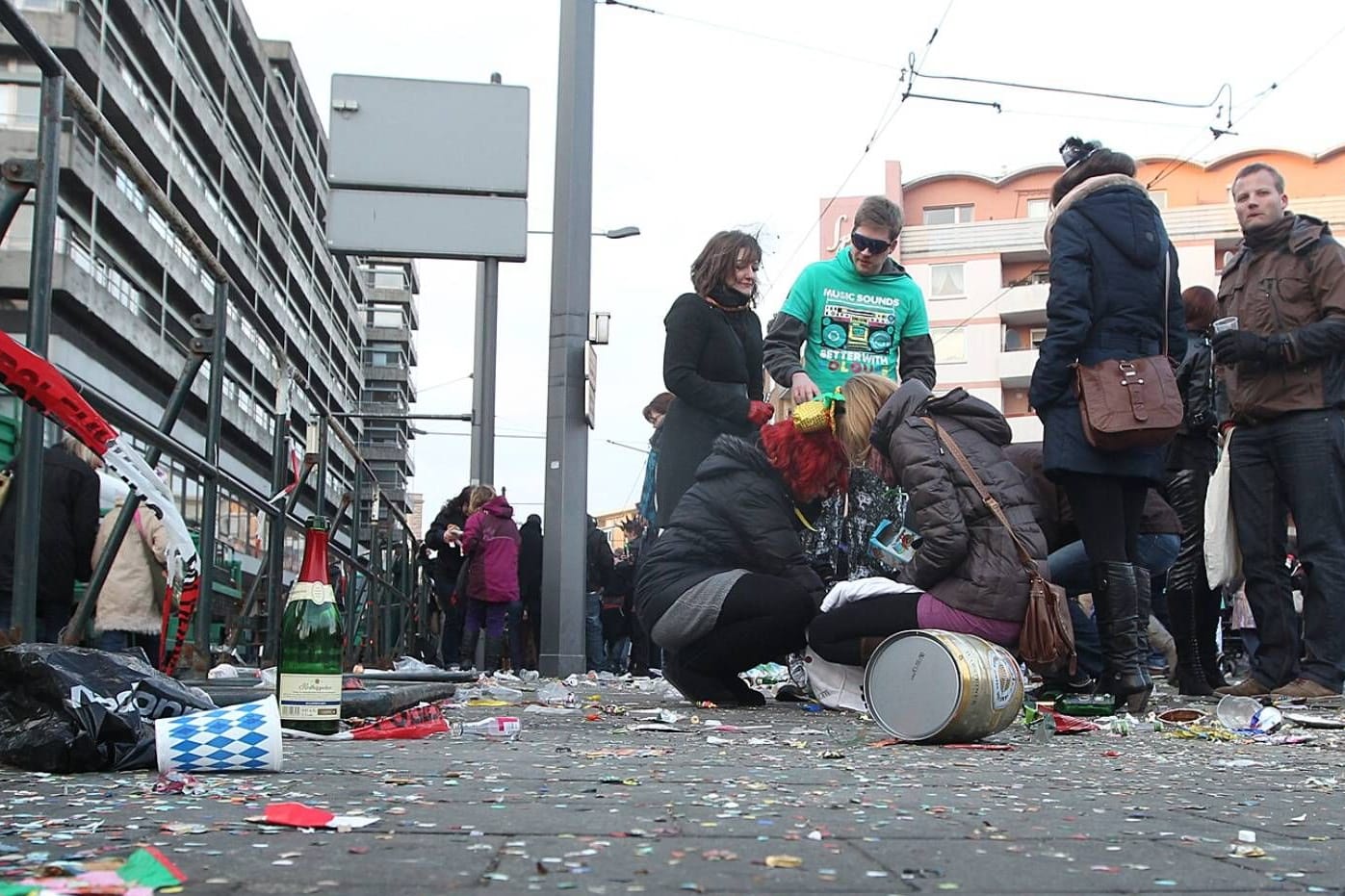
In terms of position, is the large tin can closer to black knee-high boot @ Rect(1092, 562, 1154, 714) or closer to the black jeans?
black knee-high boot @ Rect(1092, 562, 1154, 714)

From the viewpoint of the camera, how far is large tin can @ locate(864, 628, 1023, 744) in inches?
138

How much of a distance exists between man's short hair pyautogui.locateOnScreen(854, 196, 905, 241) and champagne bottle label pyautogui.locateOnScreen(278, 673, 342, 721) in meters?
3.46

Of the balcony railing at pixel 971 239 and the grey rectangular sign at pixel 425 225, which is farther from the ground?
the balcony railing at pixel 971 239

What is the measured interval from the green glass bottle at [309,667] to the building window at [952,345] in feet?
178

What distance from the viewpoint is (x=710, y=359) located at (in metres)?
6.43

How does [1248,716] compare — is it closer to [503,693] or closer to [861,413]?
[861,413]

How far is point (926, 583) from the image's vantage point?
452cm

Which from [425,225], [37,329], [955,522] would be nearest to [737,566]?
[955,522]

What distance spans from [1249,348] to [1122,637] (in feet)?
4.70

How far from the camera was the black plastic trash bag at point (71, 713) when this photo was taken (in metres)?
2.42

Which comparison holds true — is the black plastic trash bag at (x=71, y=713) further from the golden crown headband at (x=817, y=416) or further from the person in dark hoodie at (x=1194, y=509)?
the person in dark hoodie at (x=1194, y=509)

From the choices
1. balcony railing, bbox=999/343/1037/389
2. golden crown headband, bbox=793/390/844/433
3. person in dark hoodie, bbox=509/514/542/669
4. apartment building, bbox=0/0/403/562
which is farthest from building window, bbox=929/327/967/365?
golden crown headband, bbox=793/390/844/433

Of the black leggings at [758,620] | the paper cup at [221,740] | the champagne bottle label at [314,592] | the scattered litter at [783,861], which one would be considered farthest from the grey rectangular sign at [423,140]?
the scattered litter at [783,861]

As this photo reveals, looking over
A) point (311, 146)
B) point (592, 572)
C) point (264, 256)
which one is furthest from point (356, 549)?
point (311, 146)
